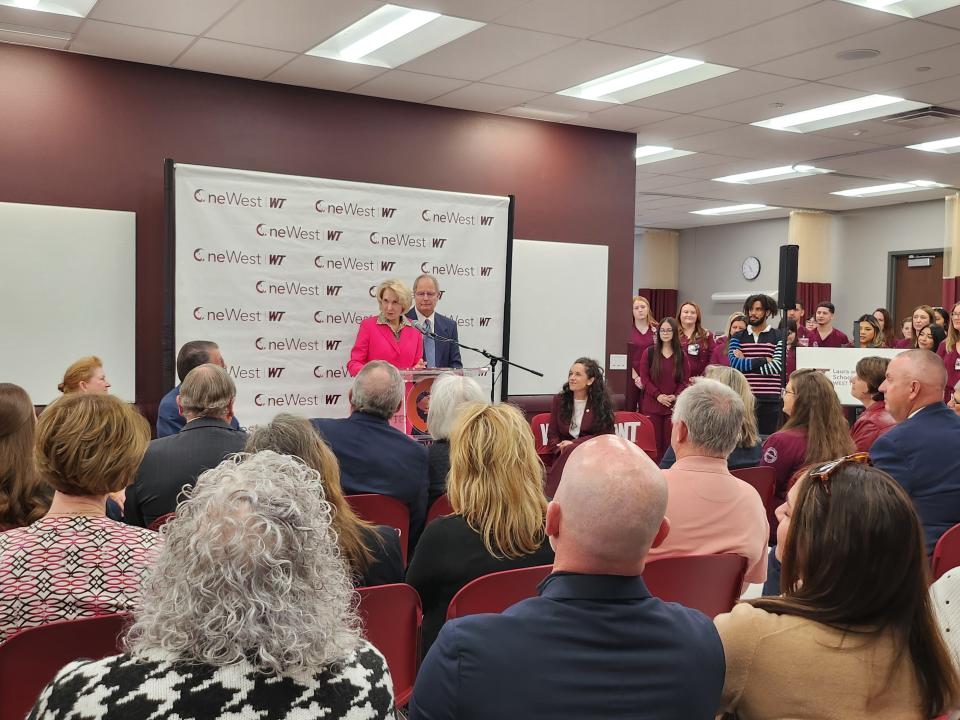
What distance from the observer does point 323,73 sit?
638 cm

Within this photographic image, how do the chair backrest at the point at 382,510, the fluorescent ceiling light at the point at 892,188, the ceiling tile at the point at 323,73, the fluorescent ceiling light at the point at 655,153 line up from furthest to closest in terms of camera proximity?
the fluorescent ceiling light at the point at 892,188 → the fluorescent ceiling light at the point at 655,153 → the ceiling tile at the point at 323,73 → the chair backrest at the point at 382,510

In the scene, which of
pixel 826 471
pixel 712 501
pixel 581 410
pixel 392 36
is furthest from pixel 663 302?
pixel 826 471

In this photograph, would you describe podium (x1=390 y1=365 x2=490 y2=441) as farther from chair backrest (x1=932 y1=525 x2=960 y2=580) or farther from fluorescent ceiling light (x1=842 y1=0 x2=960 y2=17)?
fluorescent ceiling light (x1=842 y1=0 x2=960 y2=17)

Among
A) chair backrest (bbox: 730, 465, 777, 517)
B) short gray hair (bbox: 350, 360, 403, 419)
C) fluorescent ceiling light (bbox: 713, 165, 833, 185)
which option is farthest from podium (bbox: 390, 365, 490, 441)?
fluorescent ceiling light (bbox: 713, 165, 833, 185)

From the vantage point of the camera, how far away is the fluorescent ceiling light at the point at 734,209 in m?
12.9

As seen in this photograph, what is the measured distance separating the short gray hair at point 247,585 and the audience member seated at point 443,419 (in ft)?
7.05

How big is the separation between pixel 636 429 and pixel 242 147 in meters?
3.56

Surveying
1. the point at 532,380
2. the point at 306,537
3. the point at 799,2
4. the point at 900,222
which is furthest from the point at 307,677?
the point at 900,222

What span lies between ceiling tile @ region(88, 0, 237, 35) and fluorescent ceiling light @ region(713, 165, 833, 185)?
21.9 feet

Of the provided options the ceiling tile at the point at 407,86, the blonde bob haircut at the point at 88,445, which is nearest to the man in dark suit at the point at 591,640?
the blonde bob haircut at the point at 88,445

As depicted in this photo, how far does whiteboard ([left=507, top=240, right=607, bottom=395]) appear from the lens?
7.87 meters

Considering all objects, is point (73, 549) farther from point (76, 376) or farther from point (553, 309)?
point (553, 309)

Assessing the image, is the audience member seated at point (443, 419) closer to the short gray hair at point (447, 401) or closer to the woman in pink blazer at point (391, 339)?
the short gray hair at point (447, 401)

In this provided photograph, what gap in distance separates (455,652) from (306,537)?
0.27m
